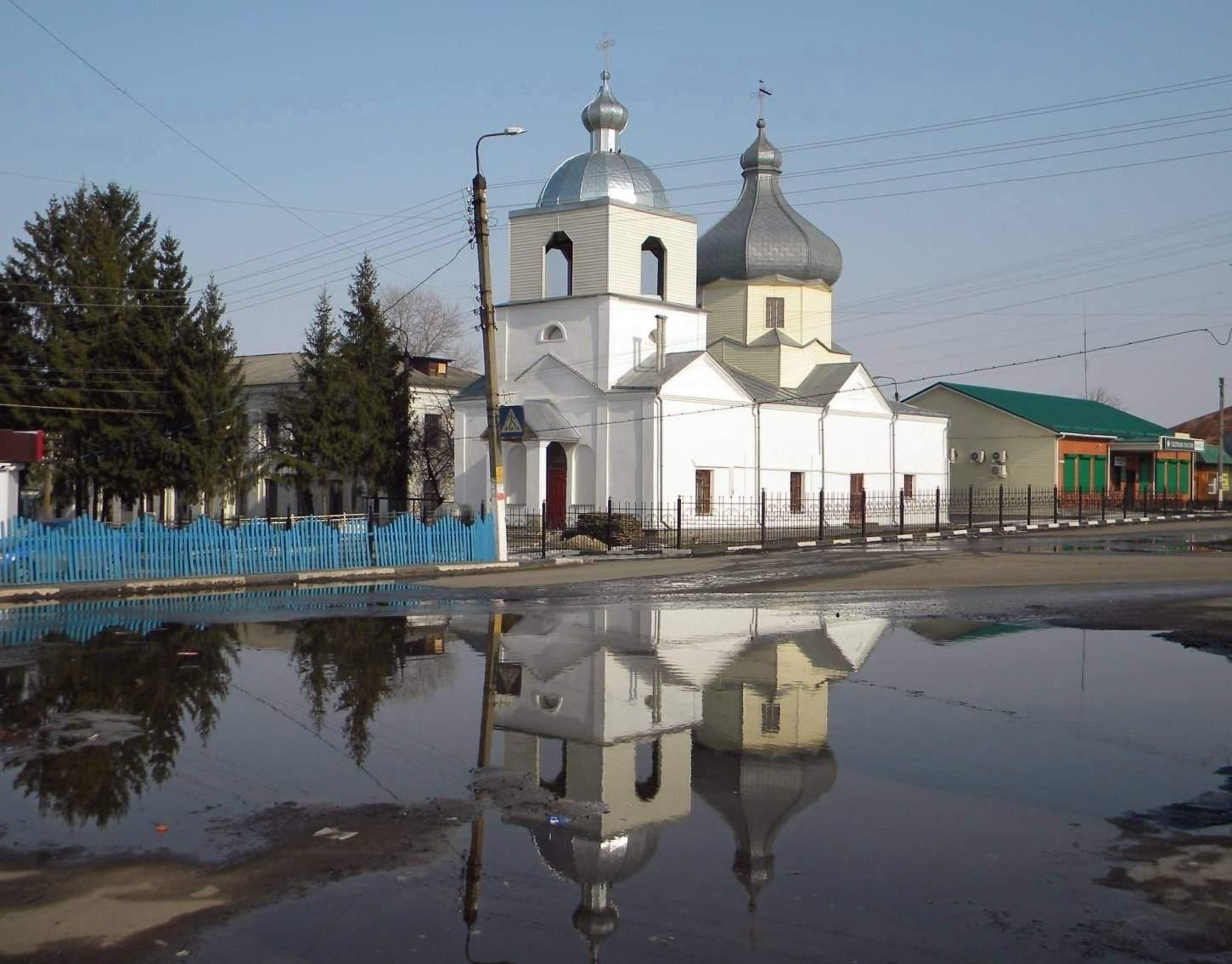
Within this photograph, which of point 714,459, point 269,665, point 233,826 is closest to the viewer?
point 233,826

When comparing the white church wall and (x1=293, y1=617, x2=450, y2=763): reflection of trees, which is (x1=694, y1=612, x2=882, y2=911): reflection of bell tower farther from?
the white church wall

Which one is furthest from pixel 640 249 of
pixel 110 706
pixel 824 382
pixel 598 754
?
pixel 598 754

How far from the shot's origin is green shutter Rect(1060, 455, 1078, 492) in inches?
2311

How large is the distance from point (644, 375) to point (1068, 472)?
26.6m

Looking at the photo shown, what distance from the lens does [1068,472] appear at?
195 ft

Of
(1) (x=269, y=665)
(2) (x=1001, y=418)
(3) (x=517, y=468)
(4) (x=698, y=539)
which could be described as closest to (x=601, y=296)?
(3) (x=517, y=468)

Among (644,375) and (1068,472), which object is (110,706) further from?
(1068,472)

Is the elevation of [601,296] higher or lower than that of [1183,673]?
higher

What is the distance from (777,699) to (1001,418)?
51.8 m

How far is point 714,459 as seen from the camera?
42062mm

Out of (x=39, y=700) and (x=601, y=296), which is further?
(x=601, y=296)

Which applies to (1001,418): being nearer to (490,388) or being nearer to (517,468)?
(517,468)

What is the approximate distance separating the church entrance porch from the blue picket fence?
37.9ft

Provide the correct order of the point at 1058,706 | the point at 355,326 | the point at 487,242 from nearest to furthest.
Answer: the point at 1058,706
the point at 487,242
the point at 355,326
